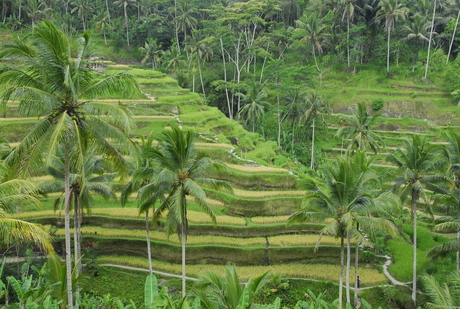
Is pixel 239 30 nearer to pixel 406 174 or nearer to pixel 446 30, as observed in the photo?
pixel 446 30

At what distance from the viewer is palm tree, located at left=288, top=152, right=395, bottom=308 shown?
14523 mm

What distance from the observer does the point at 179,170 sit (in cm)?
1495

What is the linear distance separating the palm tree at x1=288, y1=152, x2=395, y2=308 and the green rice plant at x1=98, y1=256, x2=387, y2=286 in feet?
15.9

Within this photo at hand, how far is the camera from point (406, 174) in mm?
18953

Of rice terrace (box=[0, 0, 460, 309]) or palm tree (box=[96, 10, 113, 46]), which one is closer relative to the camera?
rice terrace (box=[0, 0, 460, 309])

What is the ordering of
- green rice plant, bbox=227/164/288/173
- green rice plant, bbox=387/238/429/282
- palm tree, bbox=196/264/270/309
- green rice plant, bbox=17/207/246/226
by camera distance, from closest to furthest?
palm tree, bbox=196/264/270/309 → green rice plant, bbox=387/238/429/282 → green rice plant, bbox=17/207/246/226 → green rice plant, bbox=227/164/288/173

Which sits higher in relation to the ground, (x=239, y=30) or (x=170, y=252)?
(x=239, y=30)

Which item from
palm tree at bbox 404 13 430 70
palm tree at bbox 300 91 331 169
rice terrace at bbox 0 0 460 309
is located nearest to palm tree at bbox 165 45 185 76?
rice terrace at bbox 0 0 460 309

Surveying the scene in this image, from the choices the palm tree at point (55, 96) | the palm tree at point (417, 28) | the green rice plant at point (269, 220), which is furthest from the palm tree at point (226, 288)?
the palm tree at point (417, 28)

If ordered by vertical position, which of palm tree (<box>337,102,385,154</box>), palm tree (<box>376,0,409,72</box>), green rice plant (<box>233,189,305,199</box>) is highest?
palm tree (<box>376,0,409,72</box>)

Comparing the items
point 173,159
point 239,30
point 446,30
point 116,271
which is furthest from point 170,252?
point 446,30

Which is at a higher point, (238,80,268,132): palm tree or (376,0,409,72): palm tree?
(376,0,409,72): palm tree

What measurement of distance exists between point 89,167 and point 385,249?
1702 centimetres

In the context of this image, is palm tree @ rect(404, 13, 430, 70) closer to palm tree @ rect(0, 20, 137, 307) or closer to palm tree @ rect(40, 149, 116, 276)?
palm tree @ rect(40, 149, 116, 276)
